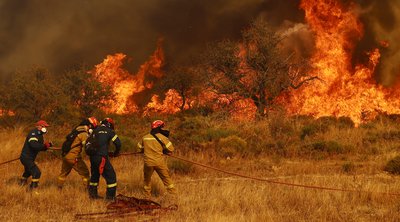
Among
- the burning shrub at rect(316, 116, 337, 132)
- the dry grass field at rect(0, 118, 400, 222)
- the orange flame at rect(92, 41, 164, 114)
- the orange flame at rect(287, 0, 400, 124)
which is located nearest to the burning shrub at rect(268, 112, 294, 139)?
the burning shrub at rect(316, 116, 337, 132)

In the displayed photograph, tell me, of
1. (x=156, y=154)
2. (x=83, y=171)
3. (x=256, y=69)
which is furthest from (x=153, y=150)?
(x=256, y=69)

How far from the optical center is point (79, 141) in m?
9.36

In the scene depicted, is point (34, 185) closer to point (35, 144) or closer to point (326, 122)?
point (35, 144)

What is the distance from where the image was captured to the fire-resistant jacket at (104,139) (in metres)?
8.50

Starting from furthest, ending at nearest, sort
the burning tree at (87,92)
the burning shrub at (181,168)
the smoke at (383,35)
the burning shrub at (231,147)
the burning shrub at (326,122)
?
the burning tree at (87,92) → the smoke at (383,35) → the burning shrub at (326,122) → the burning shrub at (231,147) → the burning shrub at (181,168)

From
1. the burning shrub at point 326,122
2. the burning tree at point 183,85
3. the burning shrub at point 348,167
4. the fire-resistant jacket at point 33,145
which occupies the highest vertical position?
the burning tree at point 183,85

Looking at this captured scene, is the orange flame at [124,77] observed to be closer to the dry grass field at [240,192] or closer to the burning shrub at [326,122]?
the burning shrub at [326,122]

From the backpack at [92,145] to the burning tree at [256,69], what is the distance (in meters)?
15.1

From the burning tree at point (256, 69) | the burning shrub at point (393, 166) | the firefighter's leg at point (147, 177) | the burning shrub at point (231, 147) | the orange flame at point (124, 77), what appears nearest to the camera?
the firefighter's leg at point (147, 177)

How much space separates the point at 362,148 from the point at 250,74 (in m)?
10.6

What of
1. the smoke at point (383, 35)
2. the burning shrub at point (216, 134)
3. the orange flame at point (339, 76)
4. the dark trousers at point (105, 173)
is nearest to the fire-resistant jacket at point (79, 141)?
the dark trousers at point (105, 173)

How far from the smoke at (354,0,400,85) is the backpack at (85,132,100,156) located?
20.0 m

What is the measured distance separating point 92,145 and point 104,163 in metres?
Result: 0.45

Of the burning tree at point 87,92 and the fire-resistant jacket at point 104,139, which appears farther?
the burning tree at point 87,92
